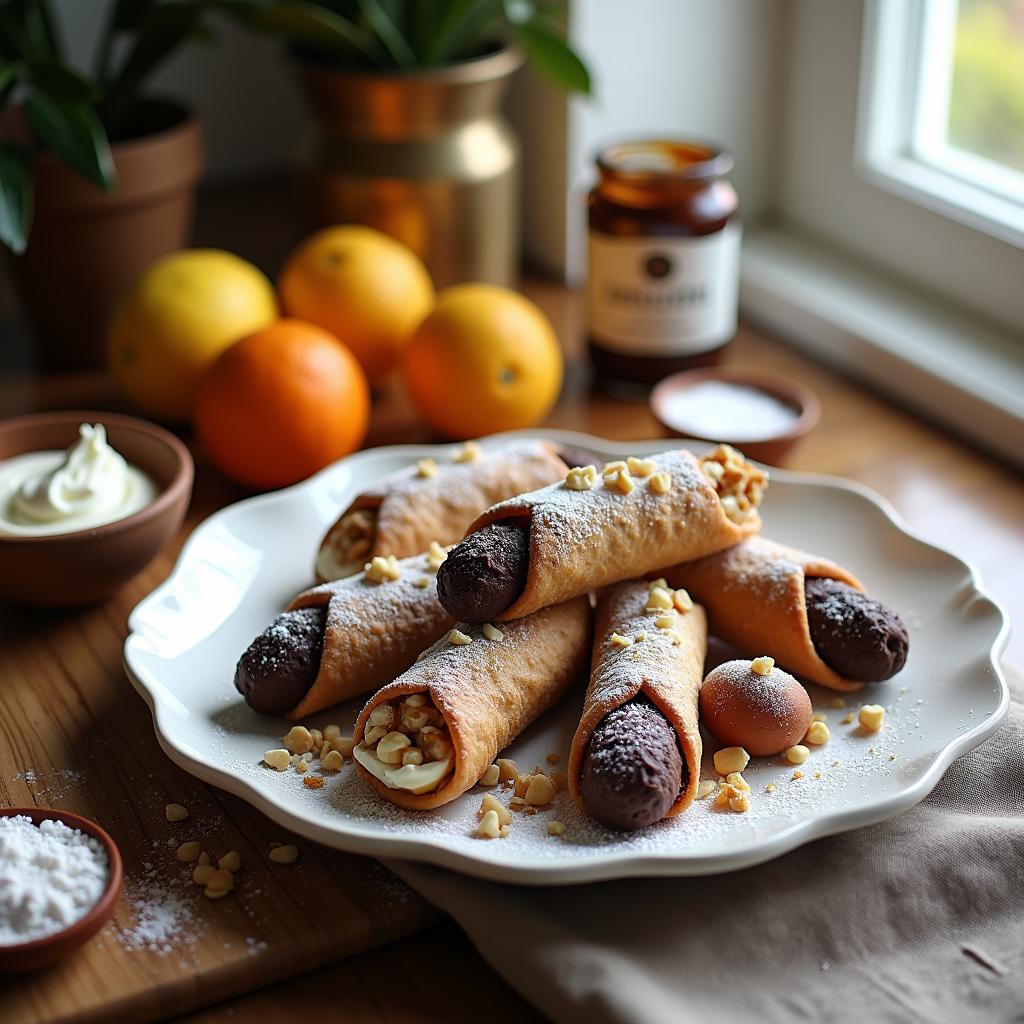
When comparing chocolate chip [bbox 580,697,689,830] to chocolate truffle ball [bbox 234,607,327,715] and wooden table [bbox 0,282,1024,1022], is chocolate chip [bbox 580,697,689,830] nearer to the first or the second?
wooden table [bbox 0,282,1024,1022]

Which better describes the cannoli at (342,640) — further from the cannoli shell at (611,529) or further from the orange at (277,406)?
the orange at (277,406)

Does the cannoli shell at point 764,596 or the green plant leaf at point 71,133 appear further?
the green plant leaf at point 71,133

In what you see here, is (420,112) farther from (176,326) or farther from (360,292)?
(176,326)

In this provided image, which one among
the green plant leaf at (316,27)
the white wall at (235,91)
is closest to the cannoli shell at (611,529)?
the green plant leaf at (316,27)

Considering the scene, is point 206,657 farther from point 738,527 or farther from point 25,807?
point 738,527

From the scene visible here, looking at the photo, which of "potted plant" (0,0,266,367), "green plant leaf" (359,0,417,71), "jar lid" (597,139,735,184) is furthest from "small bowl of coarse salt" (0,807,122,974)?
"green plant leaf" (359,0,417,71)

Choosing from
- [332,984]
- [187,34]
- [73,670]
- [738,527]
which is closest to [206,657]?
[73,670]
